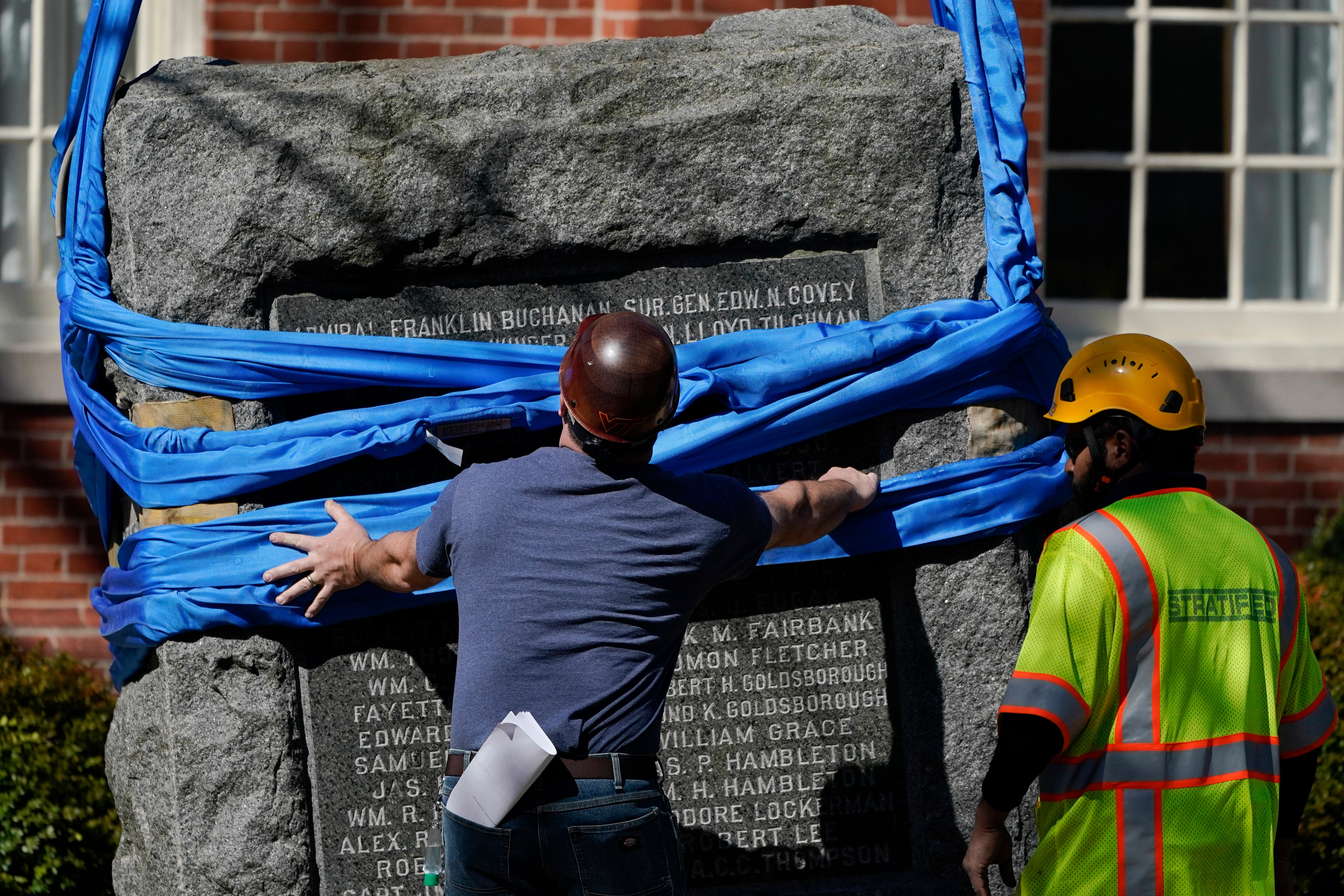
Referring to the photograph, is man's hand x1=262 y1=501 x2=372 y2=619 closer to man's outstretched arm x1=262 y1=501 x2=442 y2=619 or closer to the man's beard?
man's outstretched arm x1=262 y1=501 x2=442 y2=619

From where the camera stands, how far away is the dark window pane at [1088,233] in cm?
546

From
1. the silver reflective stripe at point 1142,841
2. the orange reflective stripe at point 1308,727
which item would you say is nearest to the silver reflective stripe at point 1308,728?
the orange reflective stripe at point 1308,727

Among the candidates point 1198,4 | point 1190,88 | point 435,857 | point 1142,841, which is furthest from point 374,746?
point 1198,4

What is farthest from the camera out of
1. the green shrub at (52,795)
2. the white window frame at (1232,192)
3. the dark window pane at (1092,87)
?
the dark window pane at (1092,87)

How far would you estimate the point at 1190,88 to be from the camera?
541 centimetres

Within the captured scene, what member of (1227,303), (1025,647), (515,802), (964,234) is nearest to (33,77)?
(964,234)

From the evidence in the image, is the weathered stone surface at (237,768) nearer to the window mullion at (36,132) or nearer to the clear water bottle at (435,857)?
the clear water bottle at (435,857)

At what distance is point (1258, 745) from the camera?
7.06 ft

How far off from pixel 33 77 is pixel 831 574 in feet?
13.9

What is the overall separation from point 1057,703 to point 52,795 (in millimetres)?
3101

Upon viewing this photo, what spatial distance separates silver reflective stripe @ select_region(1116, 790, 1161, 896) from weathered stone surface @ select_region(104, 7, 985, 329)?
127 cm

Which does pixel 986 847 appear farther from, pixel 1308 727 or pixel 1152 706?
pixel 1308 727

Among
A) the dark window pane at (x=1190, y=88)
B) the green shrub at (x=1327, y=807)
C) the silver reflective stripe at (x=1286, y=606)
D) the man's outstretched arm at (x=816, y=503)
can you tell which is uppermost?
the dark window pane at (x=1190, y=88)

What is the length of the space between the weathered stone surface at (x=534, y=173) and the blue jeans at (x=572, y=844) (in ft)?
4.27
